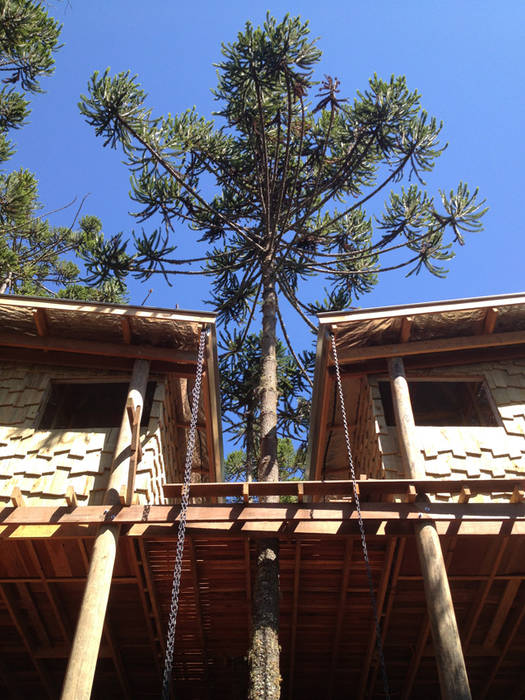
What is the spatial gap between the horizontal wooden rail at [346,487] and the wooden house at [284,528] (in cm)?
3

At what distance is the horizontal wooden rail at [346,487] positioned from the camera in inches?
243

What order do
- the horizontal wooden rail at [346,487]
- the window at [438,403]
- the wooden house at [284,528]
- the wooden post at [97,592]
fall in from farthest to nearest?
1. the window at [438,403]
2. the wooden house at [284,528]
3. the horizontal wooden rail at [346,487]
4. the wooden post at [97,592]

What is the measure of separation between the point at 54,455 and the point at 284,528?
9.15 ft

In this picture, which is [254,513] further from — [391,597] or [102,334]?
[102,334]

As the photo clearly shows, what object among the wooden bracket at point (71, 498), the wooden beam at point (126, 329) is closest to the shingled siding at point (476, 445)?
the wooden beam at point (126, 329)

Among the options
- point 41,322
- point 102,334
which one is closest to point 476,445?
point 102,334

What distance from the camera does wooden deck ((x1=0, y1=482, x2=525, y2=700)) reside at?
6.31 m

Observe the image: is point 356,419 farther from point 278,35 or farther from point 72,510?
point 278,35

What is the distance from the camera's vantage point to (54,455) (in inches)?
283

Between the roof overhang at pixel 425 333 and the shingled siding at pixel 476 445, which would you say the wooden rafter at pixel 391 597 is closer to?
the shingled siding at pixel 476 445

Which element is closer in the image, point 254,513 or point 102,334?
point 254,513

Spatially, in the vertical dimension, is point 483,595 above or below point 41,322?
below

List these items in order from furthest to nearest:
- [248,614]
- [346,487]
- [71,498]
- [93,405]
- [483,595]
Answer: [93,405] → [248,614] → [483,595] → [346,487] → [71,498]

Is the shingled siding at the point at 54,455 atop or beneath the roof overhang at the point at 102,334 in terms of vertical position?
beneath
